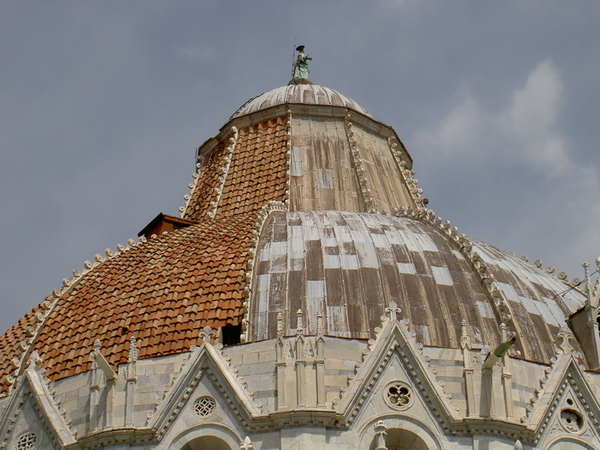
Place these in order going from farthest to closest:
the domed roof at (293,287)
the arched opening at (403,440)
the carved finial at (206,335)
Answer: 1. the domed roof at (293,287)
2. the carved finial at (206,335)
3. the arched opening at (403,440)

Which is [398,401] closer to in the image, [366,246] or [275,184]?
[366,246]

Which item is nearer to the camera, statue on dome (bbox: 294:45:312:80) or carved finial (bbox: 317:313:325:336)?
carved finial (bbox: 317:313:325:336)

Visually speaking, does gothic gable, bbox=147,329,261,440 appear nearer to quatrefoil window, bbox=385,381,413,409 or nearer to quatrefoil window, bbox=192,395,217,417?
quatrefoil window, bbox=192,395,217,417

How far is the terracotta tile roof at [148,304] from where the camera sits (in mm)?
38969

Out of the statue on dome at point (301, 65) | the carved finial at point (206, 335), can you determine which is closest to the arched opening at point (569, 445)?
the carved finial at point (206, 335)

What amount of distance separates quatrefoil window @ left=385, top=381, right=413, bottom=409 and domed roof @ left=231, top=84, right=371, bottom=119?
17.4 m

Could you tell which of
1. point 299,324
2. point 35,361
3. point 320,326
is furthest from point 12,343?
point 320,326

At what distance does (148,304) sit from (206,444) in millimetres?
5209

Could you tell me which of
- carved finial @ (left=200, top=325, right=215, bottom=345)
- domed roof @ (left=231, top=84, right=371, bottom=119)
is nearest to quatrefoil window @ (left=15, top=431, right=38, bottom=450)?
Result: carved finial @ (left=200, top=325, right=215, bottom=345)

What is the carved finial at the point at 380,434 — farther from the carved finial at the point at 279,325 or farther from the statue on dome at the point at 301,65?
the statue on dome at the point at 301,65

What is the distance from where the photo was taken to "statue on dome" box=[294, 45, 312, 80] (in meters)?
55.5

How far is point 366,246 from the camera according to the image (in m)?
41.2

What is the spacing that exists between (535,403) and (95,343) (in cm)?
1195

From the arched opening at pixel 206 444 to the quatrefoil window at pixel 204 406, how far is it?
0.65 meters
